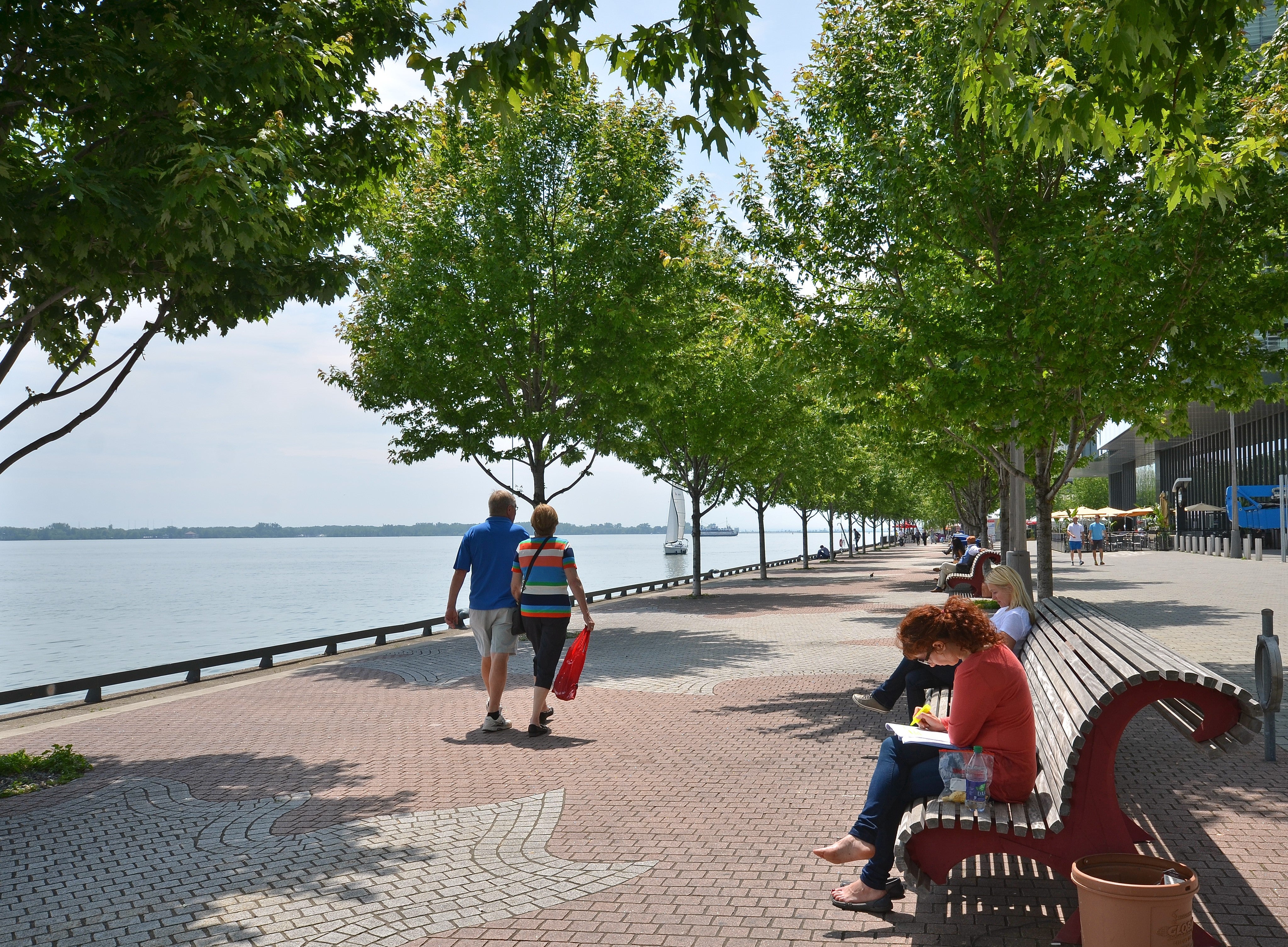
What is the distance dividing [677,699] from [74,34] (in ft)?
26.3

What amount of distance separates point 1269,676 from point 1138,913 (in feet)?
13.2

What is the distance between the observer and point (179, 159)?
20.5ft

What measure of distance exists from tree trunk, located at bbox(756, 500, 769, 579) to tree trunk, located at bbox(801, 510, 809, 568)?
8.63 ft

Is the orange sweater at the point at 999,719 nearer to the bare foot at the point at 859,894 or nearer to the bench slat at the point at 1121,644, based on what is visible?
the bench slat at the point at 1121,644

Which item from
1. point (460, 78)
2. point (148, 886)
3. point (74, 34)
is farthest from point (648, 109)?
point (148, 886)

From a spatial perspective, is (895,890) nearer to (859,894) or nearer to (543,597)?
(859,894)

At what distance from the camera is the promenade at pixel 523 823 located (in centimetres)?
451

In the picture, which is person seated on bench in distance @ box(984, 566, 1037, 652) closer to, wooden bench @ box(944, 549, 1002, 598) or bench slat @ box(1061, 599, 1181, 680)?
bench slat @ box(1061, 599, 1181, 680)

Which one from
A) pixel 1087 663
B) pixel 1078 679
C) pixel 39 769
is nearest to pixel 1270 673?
pixel 1087 663

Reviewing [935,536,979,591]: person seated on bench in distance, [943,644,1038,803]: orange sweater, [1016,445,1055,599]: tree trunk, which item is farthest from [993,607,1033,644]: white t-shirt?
[935,536,979,591]: person seated on bench in distance

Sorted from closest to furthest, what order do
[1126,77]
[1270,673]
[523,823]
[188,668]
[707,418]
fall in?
[1126,77] → [523,823] → [1270,673] → [188,668] → [707,418]

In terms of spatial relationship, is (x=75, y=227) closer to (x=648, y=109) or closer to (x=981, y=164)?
(x=981, y=164)

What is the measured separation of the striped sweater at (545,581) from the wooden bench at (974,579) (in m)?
6.45

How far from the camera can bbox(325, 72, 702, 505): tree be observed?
18844mm
